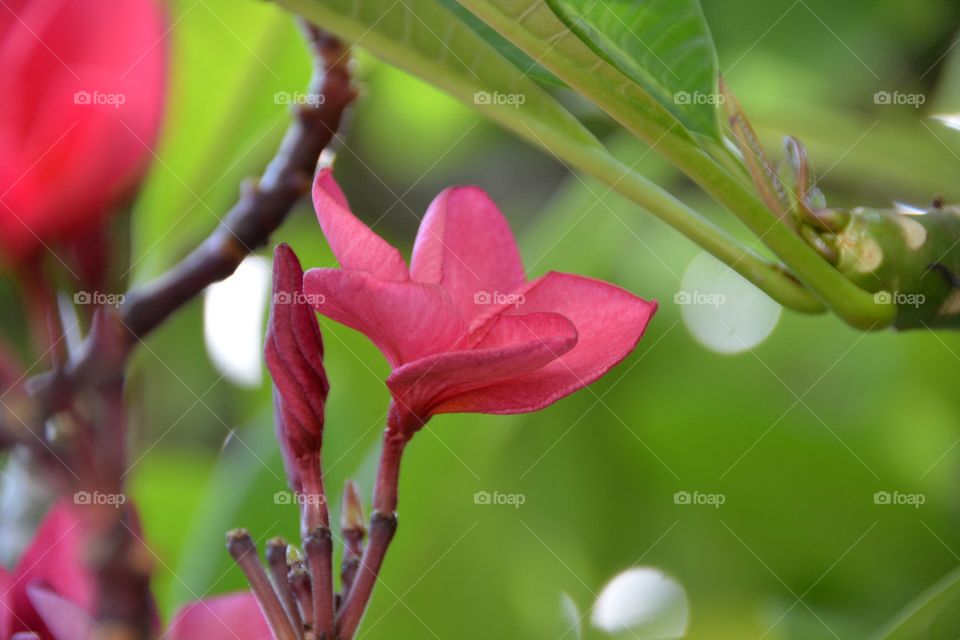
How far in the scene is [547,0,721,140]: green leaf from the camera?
0.53 meters

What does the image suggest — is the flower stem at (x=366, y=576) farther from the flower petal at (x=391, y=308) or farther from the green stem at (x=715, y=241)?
the green stem at (x=715, y=241)

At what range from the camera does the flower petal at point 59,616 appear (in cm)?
46

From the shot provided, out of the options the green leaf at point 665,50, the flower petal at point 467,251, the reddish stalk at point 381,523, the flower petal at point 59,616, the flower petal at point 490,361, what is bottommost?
the flower petal at point 59,616

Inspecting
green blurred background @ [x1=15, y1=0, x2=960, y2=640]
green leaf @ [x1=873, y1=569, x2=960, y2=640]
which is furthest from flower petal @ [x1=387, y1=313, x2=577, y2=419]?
green blurred background @ [x1=15, y1=0, x2=960, y2=640]

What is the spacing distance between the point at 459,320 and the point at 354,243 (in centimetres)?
5

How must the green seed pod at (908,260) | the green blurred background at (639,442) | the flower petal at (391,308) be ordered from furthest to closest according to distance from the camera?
the green blurred background at (639,442) → the green seed pod at (908,260) → the flower petal at (391,308)

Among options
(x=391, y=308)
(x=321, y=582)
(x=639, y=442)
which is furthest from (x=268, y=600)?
(x=639, y=442)

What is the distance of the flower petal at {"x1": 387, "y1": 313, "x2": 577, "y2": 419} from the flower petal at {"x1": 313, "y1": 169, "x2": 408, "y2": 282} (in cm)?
4

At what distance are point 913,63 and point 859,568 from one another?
0.53m

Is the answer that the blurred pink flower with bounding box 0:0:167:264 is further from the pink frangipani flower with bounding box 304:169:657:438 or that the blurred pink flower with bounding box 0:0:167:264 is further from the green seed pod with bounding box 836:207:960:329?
Result: the green seed pod with bounding box 836:207:960:329

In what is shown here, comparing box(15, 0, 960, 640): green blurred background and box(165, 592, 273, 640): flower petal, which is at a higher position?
box(15, 0, 960, 640): green blurred background

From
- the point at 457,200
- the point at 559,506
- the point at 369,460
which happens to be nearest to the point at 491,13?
the point at 457,200

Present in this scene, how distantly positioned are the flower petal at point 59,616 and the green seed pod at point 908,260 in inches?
16.1

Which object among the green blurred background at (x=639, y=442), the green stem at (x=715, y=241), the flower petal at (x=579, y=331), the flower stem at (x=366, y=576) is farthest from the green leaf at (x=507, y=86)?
the green blurred background at (x=639, y=442)
